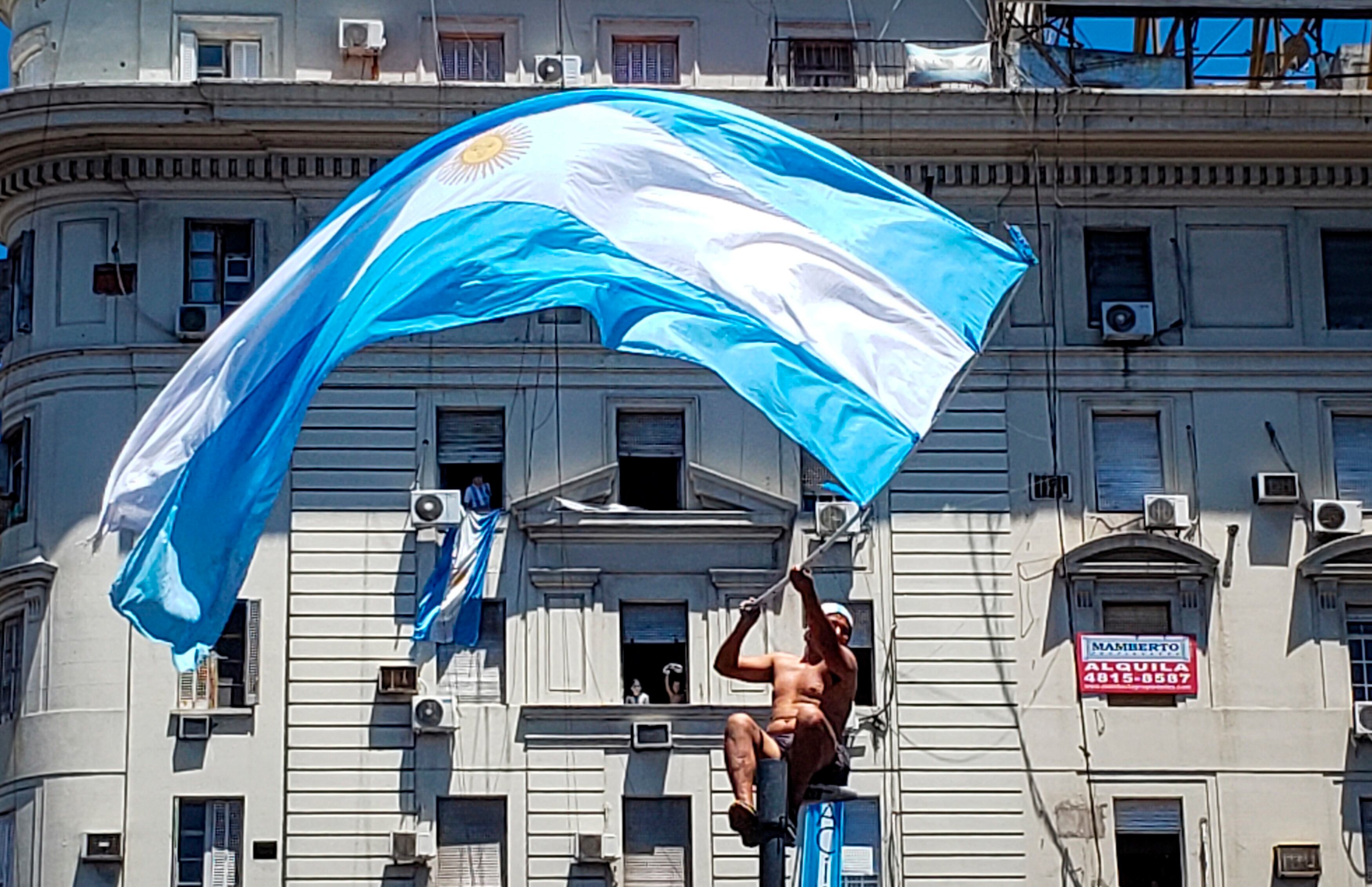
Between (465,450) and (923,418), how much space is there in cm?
1861

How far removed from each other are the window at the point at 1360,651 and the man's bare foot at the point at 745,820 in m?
18.5

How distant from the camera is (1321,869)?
130 ft

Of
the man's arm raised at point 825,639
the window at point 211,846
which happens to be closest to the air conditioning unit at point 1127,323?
the window at point 211,846

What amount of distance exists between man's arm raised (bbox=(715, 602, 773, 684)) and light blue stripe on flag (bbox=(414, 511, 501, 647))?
13440 millimetres

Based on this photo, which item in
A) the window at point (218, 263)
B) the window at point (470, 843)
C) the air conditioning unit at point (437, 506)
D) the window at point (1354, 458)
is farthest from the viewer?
the window at point (1354, 458)

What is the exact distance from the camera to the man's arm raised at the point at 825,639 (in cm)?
2303

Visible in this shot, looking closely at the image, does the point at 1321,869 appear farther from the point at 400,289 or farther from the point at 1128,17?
the point at 400,289

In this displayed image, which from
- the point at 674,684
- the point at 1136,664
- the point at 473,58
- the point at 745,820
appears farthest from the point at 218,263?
the point at 745,820

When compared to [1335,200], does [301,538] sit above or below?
below

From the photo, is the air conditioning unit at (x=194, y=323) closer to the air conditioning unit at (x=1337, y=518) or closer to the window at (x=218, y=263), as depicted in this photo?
the window at (x=218, y=263)

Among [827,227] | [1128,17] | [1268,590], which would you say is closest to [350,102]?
[1128,17]

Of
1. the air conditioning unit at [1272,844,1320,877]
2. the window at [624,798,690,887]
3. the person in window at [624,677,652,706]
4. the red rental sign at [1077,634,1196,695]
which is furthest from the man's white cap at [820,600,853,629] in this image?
the air conditioning unit at [1272,844,1320,877]

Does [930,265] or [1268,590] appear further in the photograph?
[1268,590]

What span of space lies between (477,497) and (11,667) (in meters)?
5.96
